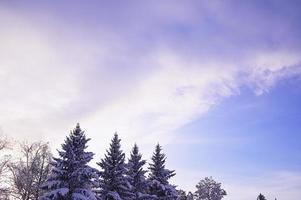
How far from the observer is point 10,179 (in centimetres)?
4125

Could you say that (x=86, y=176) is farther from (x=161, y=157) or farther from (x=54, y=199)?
(x=161, y=157)

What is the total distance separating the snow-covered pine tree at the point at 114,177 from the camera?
30.5 metres

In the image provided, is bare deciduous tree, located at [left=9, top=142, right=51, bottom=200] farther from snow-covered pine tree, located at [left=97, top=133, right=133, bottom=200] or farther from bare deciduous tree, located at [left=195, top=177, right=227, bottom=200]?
bare deciduous tree, located at [left=195, top=177, right=227, bottom=200]

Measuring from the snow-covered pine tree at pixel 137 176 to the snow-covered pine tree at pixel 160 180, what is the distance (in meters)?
0.89

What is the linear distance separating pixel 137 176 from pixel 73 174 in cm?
971

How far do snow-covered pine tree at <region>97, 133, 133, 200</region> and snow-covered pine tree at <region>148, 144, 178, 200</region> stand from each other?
4.23 metres

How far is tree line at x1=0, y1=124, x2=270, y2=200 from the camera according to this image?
26.6 m

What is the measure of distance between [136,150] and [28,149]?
16365 mm

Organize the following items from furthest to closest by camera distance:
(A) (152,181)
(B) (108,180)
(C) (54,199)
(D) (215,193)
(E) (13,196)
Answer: (D) (215,193)
(E) (13,196)
(A) (152,181)
(B) (108,180)
(C) (54,199)

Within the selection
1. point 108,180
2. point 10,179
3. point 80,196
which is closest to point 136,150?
point 108,180

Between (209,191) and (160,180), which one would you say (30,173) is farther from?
(209,191)

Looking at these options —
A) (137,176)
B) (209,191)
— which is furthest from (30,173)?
(209,191)

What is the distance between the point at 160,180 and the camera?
36.0m

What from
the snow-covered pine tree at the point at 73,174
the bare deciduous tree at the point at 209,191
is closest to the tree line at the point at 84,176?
the snow-covered pine tree at the point at 73,174
